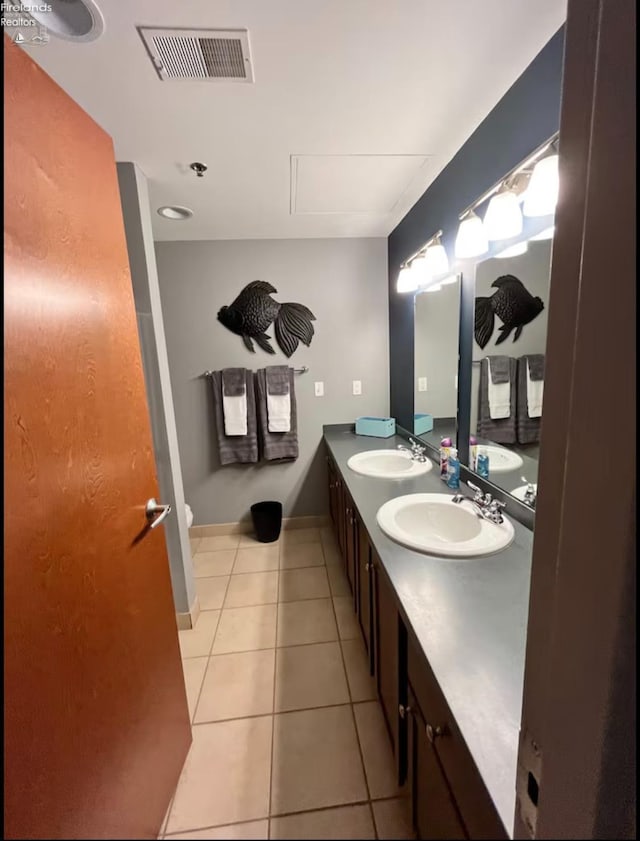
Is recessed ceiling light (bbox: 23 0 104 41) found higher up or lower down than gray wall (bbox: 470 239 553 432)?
higher up

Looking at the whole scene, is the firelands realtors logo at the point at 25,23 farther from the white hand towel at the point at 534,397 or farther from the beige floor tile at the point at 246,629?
the beige floor tile at the point at 246,629

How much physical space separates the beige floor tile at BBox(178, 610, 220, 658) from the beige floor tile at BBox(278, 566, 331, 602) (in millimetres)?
391

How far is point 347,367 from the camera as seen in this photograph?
266 centimetres

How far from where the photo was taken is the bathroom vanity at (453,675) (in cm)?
→ 54

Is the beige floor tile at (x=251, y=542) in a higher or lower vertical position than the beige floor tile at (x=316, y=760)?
lower

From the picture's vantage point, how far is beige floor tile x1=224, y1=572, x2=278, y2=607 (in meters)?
2.06

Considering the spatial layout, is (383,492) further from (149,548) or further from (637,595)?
(637,595)

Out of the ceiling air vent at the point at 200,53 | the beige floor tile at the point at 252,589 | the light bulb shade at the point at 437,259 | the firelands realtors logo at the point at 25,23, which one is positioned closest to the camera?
the firelands realtors logo at the point at 25,23

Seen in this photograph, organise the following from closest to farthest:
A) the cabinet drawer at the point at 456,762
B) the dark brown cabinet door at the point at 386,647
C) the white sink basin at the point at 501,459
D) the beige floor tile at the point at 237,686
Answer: the cabinet drawer at the point at 456,762, the dark brown cabinet door at the point at 386,647, the white sink basin at the point at 501,459, the beige floor tile at the point at 237,686

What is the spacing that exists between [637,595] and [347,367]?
2.45 meters

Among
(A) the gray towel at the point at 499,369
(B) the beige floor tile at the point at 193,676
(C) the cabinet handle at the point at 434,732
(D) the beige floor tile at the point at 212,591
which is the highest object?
(A) the gray towel at the point at 499,369

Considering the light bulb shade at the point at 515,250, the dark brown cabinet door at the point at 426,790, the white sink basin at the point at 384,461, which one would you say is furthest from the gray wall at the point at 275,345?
the dark brown cabinet door at the point at 426,790

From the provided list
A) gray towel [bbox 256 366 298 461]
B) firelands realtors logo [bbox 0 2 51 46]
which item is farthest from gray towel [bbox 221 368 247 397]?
firelands realtors logo [bbox 0 2 51 46]

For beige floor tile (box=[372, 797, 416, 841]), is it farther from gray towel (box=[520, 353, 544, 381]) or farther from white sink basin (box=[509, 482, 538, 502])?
gray towel (box=[520, 353, 544, 381])
